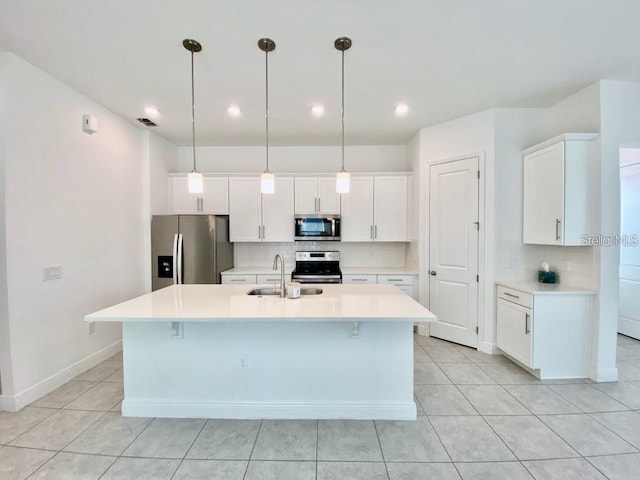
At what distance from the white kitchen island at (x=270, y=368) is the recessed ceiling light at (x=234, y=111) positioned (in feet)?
7.14

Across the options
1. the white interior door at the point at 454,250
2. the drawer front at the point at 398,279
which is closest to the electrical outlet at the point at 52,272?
the drawer front at the point at 398,279

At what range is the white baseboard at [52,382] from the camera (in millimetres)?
2408

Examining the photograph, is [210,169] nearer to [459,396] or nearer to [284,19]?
[284,19]

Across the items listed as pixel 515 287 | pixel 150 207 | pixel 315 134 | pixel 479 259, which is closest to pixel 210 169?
pixel 150 207

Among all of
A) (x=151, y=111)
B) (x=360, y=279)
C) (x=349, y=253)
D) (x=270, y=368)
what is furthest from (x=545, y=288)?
(x=151, y=111)

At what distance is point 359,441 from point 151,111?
12.6 feet

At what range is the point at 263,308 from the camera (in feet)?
7.06

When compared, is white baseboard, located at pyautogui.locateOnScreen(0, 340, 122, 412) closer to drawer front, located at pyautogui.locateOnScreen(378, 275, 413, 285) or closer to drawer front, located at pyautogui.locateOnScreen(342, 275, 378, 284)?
drawer front, located at pyautogui.locateOnScreen(342, 275, 378, 284)

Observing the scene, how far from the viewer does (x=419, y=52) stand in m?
2.36

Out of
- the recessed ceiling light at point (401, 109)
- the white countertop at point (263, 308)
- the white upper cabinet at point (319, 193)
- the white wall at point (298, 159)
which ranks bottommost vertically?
the white countertop at point (263, 308)

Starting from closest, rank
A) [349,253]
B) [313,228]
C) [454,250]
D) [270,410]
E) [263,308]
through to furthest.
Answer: [263,308] < [270,410] < [454,250] < [313,228] < [349,253]

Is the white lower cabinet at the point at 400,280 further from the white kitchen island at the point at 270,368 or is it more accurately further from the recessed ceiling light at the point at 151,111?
the recessed ceiling light at the point at 151,111

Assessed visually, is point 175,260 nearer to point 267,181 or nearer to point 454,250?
point 267,181

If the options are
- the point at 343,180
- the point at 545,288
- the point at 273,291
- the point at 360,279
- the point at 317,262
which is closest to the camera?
the point at 343,180
